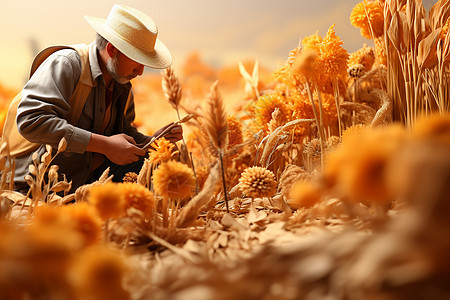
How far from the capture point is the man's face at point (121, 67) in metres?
1.29

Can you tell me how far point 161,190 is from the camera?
0.56 metres

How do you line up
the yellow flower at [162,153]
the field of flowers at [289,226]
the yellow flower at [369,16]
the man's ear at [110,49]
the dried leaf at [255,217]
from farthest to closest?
the man's ear at [110,49], the yellow flower at [369,16], the yellow flower at [162,153], the dried leaf at [255,217], the field of flowers at [289,226]

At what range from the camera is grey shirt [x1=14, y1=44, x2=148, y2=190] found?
3.59 feet

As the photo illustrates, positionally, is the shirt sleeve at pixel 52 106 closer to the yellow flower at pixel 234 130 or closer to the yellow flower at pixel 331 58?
the yellow flower at pixel 234 130

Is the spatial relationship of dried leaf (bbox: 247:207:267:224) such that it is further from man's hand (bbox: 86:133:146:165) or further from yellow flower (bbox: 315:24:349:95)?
man's hand (bbox: 86:133:146:165)

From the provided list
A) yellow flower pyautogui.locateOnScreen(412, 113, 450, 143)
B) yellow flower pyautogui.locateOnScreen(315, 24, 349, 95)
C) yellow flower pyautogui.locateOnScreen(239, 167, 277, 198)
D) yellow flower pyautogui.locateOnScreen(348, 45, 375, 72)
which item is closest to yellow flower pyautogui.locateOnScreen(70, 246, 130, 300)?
yellow flower pyautogui.locateOnScreen(412, 113, 450, 143)

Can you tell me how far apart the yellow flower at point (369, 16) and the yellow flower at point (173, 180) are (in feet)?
2.43

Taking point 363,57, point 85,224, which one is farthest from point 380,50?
point 85,224

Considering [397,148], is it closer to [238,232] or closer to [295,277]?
[295,277]

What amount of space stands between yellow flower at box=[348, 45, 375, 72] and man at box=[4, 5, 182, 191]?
0.59 m

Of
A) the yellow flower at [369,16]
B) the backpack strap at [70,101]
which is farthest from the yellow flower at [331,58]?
the backpack strap at [70,101]

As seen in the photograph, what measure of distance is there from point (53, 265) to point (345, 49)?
0.83 metres

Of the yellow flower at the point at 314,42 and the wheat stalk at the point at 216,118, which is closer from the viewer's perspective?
the wheat stalk at the point at 216,118

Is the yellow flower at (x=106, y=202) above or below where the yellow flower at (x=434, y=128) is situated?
below
